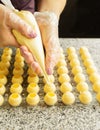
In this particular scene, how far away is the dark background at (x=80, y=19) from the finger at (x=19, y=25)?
3.92ft

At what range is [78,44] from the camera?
1440 mm

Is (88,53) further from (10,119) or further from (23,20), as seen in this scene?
(10,119)

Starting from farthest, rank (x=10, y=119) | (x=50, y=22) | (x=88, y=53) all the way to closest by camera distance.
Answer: (x=88, y=53)
(x=50, y=22)
(x=10, y=119)

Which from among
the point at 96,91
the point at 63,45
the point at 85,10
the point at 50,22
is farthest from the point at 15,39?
the point at 85,10

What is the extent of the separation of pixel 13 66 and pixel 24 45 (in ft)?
0.83

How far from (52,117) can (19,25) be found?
31cm

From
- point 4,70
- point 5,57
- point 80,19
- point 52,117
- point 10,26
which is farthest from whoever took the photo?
point 80,19

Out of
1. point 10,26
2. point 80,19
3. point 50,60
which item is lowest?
point 80,19

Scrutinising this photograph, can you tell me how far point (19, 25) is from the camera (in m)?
0.95

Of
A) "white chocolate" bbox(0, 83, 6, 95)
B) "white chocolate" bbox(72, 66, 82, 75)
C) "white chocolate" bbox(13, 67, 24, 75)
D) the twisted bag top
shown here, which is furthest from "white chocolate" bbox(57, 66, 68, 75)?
the twisted bag top

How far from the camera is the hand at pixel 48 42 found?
95 centimetres

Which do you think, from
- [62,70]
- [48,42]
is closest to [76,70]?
[62,70]

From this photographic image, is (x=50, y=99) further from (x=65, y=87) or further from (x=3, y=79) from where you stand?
(x=3, y=79)

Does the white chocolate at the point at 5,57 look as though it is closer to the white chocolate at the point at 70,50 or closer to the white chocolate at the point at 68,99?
the white chocolate at the point at 70,50
